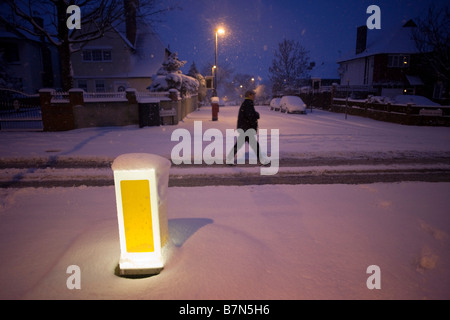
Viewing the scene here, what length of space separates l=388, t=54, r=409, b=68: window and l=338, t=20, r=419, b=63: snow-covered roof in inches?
23.4

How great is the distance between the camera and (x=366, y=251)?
3.21 m

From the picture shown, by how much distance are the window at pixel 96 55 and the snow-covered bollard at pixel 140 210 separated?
31.4 metres

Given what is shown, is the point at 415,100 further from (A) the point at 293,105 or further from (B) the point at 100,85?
(B) the point at 100,85

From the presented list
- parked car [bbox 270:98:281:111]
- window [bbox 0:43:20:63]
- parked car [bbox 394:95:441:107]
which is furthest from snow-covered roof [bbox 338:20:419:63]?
window [bbox 0:43:20:63]

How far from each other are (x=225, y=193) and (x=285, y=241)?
195cm

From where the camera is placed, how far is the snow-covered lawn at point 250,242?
8.47 feet

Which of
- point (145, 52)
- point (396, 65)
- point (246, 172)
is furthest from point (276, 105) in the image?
point (246, 172)

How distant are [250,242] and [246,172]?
11.4 feet

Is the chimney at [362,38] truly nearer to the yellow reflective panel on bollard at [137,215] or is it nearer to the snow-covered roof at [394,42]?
the snow-covered roof at [394,42]

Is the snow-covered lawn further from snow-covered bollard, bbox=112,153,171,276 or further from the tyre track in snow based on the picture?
the tyre track in snow

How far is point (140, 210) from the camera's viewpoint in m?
2.63

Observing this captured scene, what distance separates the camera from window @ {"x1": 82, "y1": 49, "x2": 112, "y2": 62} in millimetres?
30047

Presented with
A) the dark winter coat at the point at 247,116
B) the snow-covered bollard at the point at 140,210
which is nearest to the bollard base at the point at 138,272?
the snow-covered bollard at the point at 140,210

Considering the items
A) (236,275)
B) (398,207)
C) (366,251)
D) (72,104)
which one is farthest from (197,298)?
(72,104)
